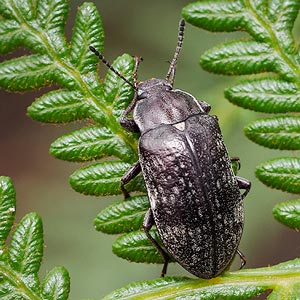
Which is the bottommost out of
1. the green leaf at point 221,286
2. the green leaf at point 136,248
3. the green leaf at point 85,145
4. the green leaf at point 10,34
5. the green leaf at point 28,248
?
the green leaf at point 221,286

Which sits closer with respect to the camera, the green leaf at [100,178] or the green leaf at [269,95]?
the green leaf at [100,178]

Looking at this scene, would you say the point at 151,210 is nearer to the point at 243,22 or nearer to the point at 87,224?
the point at 243,22

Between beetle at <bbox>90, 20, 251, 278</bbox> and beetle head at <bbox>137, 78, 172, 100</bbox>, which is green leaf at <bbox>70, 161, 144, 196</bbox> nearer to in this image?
beetle at <bbox>90, 20, 251, 278</bbox>

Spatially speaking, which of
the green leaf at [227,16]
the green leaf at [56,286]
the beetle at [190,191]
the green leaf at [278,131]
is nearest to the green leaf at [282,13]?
the green leaf at [227,16]

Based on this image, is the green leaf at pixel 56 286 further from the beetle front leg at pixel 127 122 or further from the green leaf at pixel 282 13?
the green leaf at pixel 282 13

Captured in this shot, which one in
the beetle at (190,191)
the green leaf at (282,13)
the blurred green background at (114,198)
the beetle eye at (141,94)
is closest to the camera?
→ the beetle at (190,191)

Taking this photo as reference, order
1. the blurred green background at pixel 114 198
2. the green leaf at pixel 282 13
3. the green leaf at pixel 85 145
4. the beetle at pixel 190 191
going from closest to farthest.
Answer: the beetle at pixel 190 191 < the green leaf at pixel 85 145 < the green leaf at pixel 282 13 < the blurred green background at pixel 114 198

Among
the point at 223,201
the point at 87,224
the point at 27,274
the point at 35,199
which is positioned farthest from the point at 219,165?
the point at 35,199

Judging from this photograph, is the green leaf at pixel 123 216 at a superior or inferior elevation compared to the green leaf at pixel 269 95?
inferior
